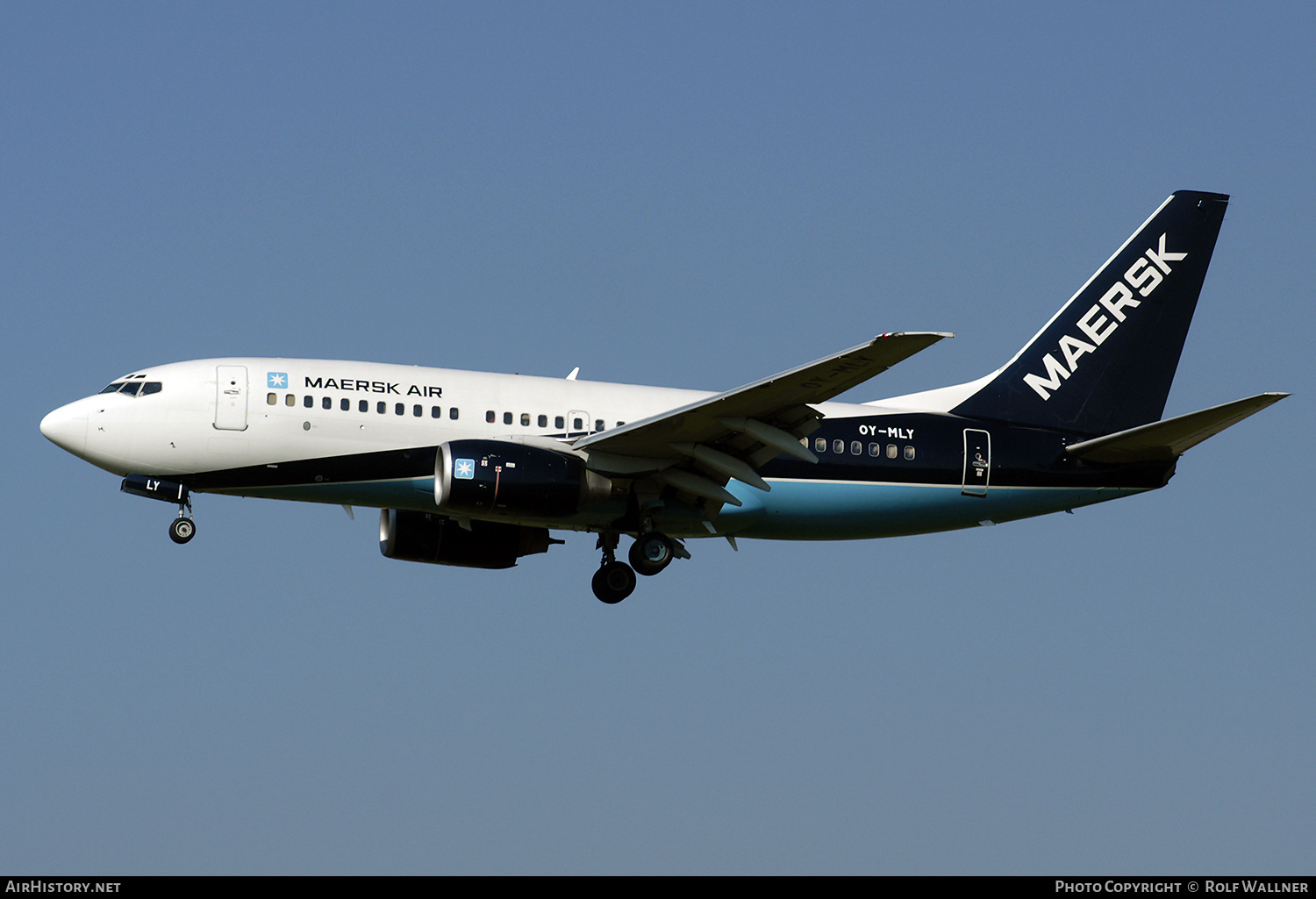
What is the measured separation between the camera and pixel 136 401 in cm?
3312

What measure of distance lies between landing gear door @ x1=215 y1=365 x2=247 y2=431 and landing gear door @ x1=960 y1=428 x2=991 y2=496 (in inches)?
628

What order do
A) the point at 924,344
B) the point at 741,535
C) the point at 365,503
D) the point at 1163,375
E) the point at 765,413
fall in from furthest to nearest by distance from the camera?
the point at 1163,375
the point at 741,535
the point at 365,503
the point at 765,413
the point at 924,344

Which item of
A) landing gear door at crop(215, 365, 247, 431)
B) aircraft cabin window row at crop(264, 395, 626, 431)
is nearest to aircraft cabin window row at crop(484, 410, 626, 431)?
aircraft cabin window row at crop(264, 395, 626, 431)

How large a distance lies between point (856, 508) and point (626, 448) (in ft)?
19.0

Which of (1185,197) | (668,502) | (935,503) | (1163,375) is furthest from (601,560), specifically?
(1185,197)

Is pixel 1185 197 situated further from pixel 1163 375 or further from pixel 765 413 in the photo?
pixel 765 413

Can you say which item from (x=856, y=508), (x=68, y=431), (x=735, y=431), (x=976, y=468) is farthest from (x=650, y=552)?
(x=68, y=431)

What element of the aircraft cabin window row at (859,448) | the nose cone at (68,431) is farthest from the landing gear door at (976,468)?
the nose cone at (68,431)

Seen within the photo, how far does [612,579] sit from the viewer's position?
3588 centimetres

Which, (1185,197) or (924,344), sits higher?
(1185,197)

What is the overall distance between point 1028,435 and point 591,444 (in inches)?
433

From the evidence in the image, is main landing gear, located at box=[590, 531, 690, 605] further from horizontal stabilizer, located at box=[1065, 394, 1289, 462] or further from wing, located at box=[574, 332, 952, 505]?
horizontal stabilizer, located at box=[1065, 394, 1289, 462]

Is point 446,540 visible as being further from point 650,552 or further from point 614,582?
point 650,552

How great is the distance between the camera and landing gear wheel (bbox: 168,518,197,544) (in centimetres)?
3356
